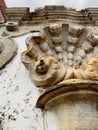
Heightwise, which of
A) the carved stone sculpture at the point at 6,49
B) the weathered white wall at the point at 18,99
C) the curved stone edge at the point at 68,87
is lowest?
the weathered white wall at the point at 18,99

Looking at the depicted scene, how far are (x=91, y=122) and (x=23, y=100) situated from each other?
2.28 feet

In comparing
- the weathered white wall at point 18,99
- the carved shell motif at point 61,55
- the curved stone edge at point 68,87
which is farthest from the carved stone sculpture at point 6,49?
the curved stone edge at point 68,87

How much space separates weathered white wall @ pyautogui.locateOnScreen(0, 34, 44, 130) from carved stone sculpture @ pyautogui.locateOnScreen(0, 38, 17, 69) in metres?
0.05

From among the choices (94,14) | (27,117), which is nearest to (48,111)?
(27,117)

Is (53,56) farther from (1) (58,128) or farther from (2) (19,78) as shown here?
(1) (58,128)

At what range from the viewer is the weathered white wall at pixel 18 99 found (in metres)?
2.94

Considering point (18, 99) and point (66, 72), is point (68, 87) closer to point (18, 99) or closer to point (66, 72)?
point (66, 72)

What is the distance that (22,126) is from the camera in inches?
114

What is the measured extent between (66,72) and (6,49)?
32.1 inches

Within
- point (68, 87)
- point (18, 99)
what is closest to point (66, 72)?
point (68, 87)

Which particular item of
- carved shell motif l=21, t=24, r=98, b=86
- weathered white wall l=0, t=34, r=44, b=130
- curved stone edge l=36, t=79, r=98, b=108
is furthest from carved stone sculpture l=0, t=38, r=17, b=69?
curved stone edge l=36, t=79, r=98, b=108

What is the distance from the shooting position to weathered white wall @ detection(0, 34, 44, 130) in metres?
2.94

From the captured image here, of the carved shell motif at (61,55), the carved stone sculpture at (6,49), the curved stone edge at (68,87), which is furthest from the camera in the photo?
the carved stone sculpture at (6,49)

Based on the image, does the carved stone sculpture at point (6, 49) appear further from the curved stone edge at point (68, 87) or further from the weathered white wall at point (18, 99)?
the curved stone edge at point (68, 87)
